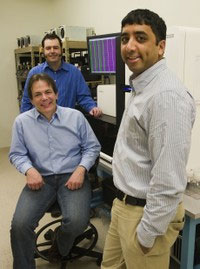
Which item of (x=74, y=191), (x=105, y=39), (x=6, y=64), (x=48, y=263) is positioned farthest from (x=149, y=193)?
(x=6, y=64)

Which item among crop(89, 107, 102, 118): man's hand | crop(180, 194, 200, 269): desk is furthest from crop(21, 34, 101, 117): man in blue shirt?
crop(180, 194, 200, 269): desk

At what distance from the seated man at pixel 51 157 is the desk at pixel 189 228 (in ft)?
1.85

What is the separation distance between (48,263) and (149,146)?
1.45 meters

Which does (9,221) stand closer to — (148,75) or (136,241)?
(136,241)

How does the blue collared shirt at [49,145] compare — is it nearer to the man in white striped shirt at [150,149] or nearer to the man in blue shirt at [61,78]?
the man in blue shirt at [61,78]

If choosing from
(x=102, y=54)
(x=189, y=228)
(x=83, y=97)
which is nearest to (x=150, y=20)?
(x=189, y=228)

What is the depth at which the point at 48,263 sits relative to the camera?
76.1 inches

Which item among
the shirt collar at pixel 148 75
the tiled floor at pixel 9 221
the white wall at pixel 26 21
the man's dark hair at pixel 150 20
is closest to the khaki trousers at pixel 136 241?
the shirt collar at pixel 148 75

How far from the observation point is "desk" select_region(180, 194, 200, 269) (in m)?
1.27

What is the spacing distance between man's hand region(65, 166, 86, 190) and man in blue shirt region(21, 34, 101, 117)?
Answer: 2.27 ft

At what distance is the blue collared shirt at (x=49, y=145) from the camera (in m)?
1.70

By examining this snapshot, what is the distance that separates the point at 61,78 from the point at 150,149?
1576 millimetres

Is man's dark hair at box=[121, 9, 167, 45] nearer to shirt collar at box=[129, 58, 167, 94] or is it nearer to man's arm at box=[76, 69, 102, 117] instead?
shirt collar at box=[129, 58, 167, 94]

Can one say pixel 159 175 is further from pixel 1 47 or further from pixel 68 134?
pixel 1 47
